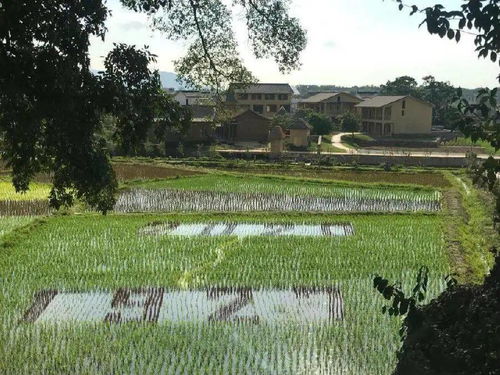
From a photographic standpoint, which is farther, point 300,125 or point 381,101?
point 381,101

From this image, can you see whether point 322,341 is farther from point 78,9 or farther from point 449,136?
point 449,136

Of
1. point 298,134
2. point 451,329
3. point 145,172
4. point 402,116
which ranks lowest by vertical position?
point 145,172

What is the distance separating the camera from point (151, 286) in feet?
39.8

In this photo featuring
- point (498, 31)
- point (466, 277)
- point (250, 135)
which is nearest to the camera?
point (498, 31)

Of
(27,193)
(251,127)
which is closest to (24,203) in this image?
(27,193)

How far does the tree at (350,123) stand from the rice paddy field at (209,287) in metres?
31.2

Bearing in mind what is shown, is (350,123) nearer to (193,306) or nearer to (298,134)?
(298,134)

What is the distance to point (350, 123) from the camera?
5188 centimetres

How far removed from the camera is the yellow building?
50906 millimetres

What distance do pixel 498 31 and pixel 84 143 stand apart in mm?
4293

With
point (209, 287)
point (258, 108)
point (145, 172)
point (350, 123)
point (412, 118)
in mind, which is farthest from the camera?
point (258, 108)

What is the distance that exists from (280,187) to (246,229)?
7397mm

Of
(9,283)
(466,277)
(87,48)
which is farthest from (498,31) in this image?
Answer: (9,283)

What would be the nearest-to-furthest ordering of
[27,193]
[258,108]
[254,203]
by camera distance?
[254,203] → [27,193] → [258,108]
